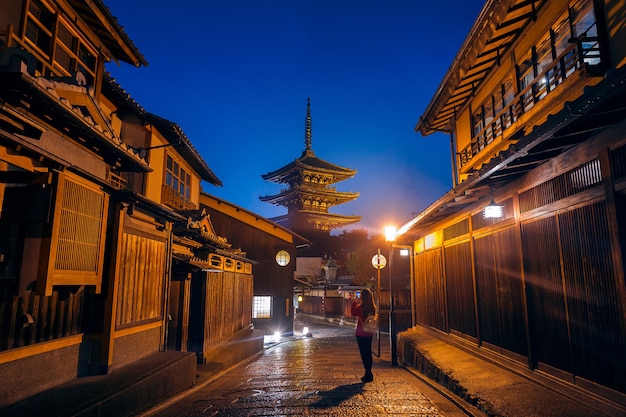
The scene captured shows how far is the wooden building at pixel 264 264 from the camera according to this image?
27.5 metres

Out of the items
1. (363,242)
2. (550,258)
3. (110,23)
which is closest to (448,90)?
(550,258)

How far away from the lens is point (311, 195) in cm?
4622

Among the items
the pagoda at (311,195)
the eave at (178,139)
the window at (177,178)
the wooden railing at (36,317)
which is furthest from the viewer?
the pagoda at (311,195)

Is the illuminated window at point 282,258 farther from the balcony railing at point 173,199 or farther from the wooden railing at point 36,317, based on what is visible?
the wooden railing at point 36,317

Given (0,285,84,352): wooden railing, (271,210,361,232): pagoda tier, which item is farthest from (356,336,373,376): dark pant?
(271,210,361,232): pagoda tier

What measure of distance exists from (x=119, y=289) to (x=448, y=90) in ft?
40.8

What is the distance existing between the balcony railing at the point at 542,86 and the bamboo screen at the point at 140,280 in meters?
10.2

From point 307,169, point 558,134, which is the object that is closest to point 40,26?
point 558,134

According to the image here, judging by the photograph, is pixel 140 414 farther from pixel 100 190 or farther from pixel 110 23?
pixel 110 23

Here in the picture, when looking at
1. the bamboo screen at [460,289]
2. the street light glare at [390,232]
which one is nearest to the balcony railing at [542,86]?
the bamboo screen at [460,289]

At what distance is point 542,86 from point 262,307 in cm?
2315

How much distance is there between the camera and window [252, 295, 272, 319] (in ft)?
91.1

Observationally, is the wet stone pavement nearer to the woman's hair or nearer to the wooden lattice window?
the woman's hair

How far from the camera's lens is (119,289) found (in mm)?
8109
